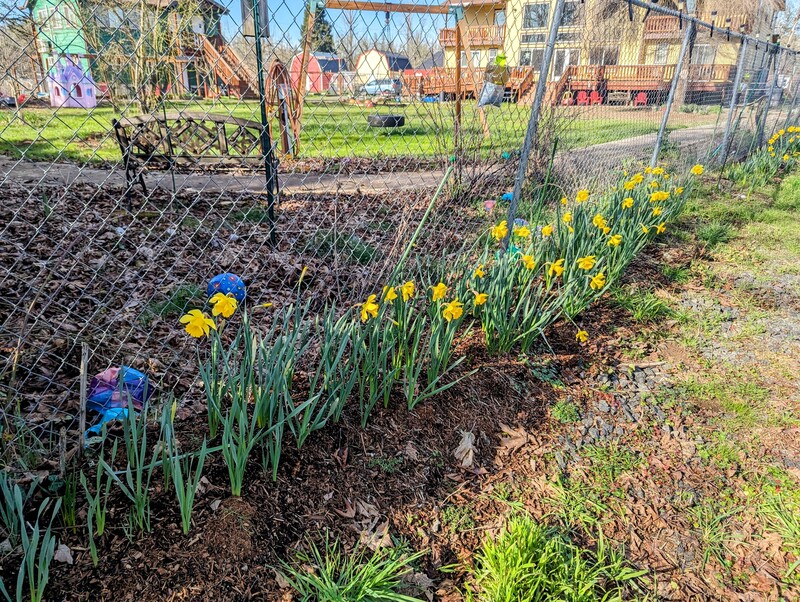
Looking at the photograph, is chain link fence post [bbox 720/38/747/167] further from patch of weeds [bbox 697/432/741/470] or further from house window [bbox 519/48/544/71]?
patch of weeds [bbox 697/432/741/470]

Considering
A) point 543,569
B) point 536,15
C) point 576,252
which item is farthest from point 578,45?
point 543,569

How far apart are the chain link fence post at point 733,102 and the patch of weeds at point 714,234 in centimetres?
311

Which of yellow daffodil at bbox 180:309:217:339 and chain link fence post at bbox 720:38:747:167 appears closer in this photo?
yellow daffodil at bbox 180:309:217:339

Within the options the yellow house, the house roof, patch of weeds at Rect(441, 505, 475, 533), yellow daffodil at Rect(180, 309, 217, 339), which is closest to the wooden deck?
the yellow house

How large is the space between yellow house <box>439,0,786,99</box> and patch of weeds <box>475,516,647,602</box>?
8.45ft

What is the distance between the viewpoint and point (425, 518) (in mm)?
1770

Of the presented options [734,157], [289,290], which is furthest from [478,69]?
[734,157]

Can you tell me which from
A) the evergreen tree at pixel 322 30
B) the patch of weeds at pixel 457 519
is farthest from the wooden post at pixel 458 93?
the patch of weeds at pixel 457 519

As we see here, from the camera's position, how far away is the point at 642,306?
3.25 meters

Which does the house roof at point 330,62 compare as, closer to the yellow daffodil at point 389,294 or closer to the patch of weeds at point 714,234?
the yellow daffodil at point 389,294

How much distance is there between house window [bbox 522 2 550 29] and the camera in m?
3.49

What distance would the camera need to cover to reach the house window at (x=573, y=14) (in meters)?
Result: 3.91

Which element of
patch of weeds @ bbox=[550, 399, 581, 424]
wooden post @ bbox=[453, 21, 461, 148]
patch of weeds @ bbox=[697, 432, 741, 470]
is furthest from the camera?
wooden post @ bbox=[453, 21, 461, 148]

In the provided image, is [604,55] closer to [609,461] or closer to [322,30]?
[322,30]
